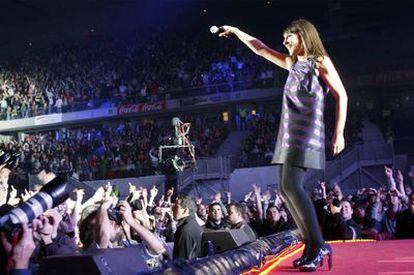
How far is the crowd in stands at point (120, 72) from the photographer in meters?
22.8

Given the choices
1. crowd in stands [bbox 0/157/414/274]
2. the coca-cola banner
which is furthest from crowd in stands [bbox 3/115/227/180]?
crowd in stands [bbox 0/157/414/274]

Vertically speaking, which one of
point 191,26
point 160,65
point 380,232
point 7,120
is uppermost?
point 191,26

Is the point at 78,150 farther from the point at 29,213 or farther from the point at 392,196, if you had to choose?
the point at 29,213

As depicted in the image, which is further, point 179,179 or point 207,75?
point 207,75

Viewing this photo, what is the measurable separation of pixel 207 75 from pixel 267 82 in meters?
2.83

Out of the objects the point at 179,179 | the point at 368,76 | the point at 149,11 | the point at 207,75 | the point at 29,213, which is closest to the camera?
the point at 29,213

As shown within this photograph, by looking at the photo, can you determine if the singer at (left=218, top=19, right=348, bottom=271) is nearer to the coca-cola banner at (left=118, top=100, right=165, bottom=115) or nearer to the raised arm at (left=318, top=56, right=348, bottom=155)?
the raised arm at (left=318, top=56, right=348, bottom=155)

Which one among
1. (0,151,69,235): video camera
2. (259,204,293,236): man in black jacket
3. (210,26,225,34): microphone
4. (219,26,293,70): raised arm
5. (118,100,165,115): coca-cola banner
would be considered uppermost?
(118,100,165,115): coca-cola banner

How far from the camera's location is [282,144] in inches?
117

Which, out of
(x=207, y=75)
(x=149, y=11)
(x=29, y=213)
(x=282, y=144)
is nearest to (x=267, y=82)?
(x=207, y=75)

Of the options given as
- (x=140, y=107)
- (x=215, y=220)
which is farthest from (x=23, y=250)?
(x=140, y=107)

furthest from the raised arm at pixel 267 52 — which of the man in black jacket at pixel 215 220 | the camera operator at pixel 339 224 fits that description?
the camera operator at pixel 339 224

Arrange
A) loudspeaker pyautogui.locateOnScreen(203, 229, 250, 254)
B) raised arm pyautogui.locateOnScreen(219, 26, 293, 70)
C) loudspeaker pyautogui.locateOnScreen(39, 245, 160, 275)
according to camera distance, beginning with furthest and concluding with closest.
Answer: loudspeaker pyautogui.locateOnScreen(203, 229, 250, 254) → raised arm pyautogui.locateOnScreen(219, 26, 293, 70) → loudspeaker pyautogui.locateOnScreen(39, 245, 160, 275)

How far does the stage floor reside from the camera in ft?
9.24
